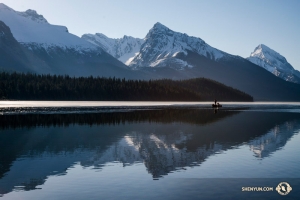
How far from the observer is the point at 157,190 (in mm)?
27266

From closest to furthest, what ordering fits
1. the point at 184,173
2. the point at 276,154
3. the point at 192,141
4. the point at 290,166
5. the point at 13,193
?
1. the point at 13,193
2. the point at 184,173
3. the point at 290,166
4. the point at 276,154
5. the point at 192,141

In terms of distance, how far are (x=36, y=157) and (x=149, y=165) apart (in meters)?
13.2

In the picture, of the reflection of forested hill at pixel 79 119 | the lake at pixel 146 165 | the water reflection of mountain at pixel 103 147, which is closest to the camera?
the lake at pixel 146 165

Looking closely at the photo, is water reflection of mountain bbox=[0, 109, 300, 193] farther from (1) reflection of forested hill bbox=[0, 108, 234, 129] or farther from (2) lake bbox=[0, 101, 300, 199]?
(1) reflection of forested hill bbox=[0, 108, 234, 129]

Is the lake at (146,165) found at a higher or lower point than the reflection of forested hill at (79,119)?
lower

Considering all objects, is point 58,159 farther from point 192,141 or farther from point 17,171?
point 192,141

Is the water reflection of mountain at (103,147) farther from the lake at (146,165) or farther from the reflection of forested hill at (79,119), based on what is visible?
the reflection of forested hill at (79,119)

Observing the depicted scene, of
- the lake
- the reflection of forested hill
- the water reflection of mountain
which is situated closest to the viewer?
the lake

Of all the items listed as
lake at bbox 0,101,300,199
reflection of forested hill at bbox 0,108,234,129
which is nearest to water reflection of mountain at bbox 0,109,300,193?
lake at bbox 0,101,300,199

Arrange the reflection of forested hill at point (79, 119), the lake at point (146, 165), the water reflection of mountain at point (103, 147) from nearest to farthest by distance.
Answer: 1. the lake at point (146, 165)
2. the water reflection of mountain at point (103, 147)
3. the reflection of forested hill at point (79, 119)

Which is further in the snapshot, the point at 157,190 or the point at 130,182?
the point at 130,182

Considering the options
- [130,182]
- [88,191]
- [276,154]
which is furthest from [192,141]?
[88,191]

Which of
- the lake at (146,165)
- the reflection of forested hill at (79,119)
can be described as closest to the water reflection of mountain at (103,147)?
the lake at (146,165)

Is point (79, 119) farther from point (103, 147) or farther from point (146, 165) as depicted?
point (146, 165)
